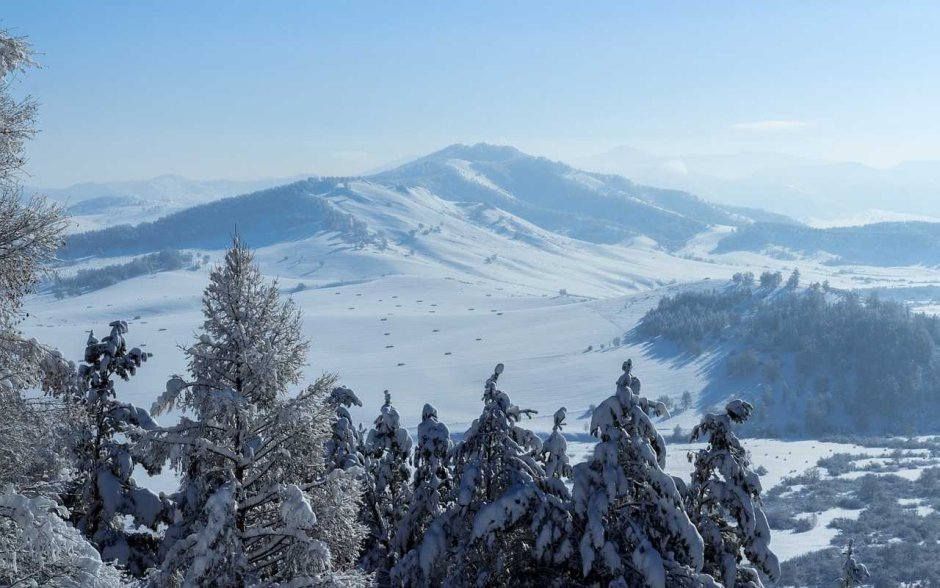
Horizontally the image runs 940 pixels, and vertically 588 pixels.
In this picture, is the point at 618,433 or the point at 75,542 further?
the point at 618,433

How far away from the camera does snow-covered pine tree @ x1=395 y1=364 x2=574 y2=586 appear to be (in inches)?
467

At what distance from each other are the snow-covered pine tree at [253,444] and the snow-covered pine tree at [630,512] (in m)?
4.40

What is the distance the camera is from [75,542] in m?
7.12

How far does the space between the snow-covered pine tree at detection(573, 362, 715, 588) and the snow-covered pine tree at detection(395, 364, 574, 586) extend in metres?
0.61

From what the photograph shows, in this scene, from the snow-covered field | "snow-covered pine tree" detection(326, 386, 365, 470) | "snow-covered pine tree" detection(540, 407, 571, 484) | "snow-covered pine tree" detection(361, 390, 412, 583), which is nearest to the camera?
"snow-covered pine tree" detection(540, 407, 571, 484)

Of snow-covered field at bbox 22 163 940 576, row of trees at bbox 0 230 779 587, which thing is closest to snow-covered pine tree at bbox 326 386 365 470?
row of trees at bbox 0 230 779 587

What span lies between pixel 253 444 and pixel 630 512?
22.1 feet

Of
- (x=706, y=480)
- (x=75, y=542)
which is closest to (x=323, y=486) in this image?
(x=75, y=542)

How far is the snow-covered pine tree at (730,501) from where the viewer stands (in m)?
12.7

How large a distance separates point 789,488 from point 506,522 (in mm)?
57460

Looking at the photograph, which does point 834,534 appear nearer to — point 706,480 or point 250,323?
point 706,480

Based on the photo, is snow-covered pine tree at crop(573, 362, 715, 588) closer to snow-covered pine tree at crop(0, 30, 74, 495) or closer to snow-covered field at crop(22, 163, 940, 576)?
snow-covered pine tree at crop(0, 30, 74, 495)

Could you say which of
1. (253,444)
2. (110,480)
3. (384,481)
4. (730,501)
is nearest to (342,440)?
(384,481)

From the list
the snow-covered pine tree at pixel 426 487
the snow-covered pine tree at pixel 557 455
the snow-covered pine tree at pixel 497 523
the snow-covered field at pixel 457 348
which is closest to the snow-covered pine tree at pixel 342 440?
the snow-covered pine tree at pixel 426 487
